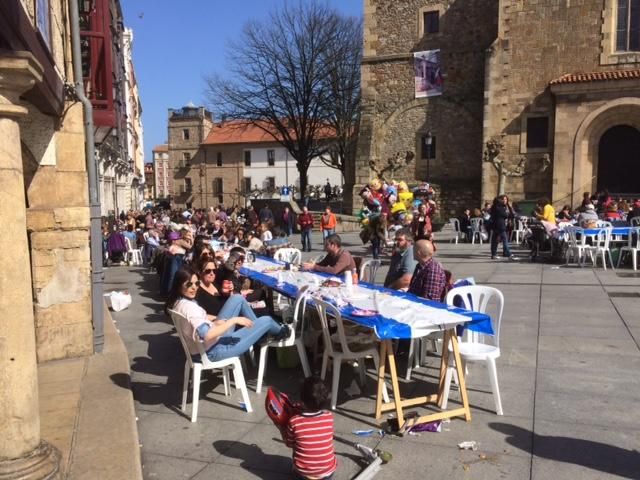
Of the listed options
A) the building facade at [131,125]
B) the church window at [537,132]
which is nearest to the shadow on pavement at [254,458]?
the church window at [537,132]

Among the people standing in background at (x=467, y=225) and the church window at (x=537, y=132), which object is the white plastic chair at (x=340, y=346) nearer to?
the people standing in background at (x=467, y=225)

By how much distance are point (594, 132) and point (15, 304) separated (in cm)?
2153

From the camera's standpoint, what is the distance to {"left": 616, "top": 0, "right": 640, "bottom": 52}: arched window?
807 inches

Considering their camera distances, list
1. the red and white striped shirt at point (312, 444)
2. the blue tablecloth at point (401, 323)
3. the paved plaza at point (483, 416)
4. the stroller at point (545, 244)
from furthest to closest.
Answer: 1. the stroller at point (545, 244)
2. the blue tablecloth at point (401, 323)
3. the paved plaza at point (483, 416)
4. the red and white striped shirt at point (312, 444)

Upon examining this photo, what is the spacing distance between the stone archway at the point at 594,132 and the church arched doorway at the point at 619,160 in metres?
0.23

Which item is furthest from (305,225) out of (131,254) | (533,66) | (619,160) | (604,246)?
(619,160)

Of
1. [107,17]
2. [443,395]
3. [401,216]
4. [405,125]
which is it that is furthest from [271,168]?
[443,395]

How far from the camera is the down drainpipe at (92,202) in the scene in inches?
237

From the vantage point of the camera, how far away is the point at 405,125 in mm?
25609

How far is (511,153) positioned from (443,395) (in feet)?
64.3

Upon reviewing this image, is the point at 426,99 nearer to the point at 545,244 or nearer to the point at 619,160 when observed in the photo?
the point at 619,160

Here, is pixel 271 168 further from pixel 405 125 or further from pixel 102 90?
pixel 102 90

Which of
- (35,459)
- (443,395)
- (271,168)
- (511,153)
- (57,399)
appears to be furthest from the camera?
(271,168)

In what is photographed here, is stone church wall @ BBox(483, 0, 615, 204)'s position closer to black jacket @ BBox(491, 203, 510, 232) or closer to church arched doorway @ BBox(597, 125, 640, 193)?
church arched doorway @ BBox(597, 125, 640, 193)
